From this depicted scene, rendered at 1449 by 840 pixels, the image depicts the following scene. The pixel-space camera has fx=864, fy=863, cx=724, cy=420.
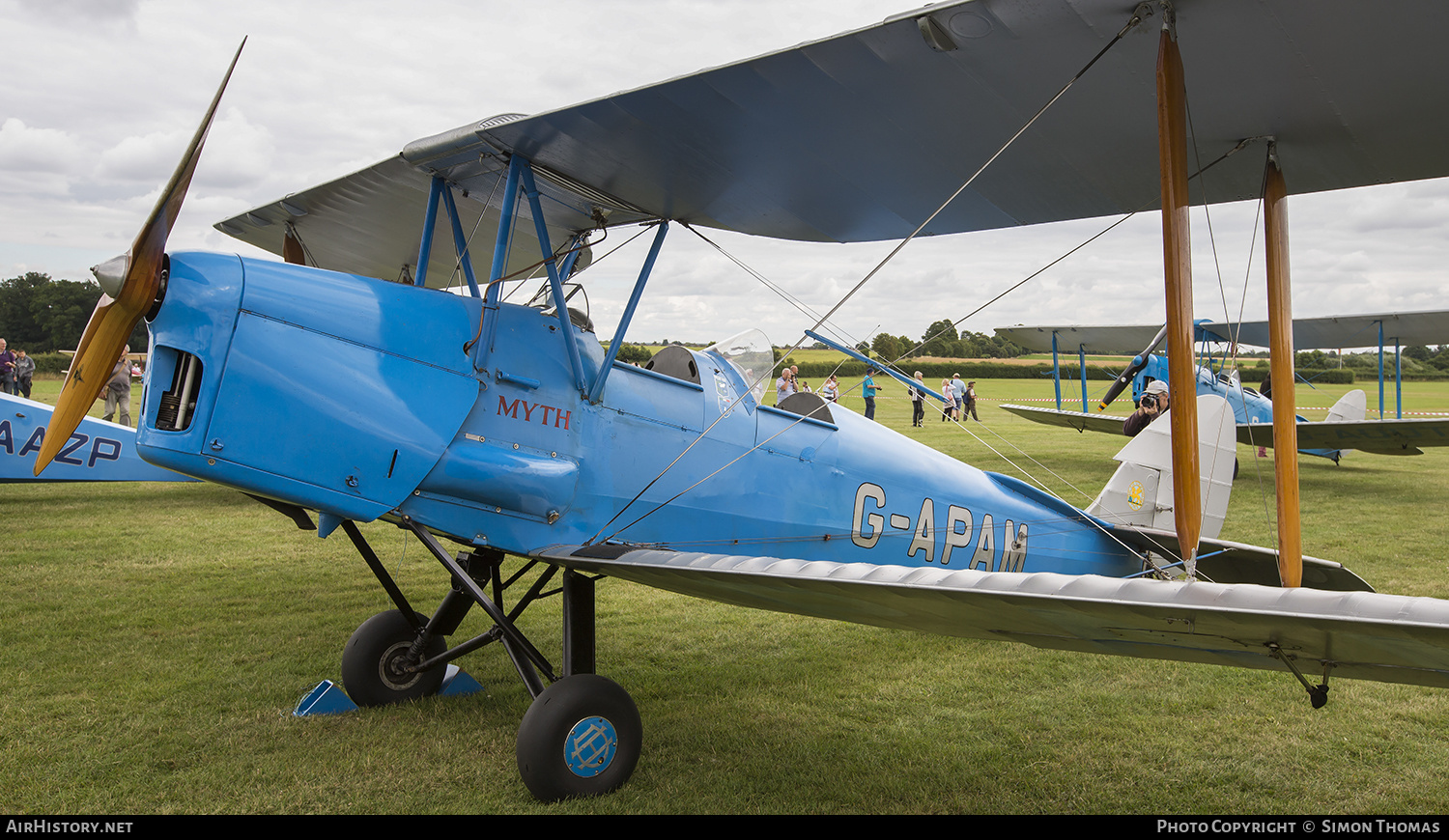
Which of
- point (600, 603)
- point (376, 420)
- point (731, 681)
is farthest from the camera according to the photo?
point (600, 603)

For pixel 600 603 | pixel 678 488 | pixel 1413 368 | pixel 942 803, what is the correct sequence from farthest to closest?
pixel 1413 368
pixel 600 603
pixel 678 488
pixel 942 803

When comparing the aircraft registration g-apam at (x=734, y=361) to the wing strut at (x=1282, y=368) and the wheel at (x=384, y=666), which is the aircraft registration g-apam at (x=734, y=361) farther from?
→ the wing strut at (x=1282, y=368)

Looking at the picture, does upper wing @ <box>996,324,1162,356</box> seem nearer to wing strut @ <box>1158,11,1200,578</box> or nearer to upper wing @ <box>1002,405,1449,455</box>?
upper wing @ <box>1002,405,1449,455</box>

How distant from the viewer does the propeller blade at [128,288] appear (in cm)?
279

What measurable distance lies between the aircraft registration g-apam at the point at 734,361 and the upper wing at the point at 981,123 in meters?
0.02

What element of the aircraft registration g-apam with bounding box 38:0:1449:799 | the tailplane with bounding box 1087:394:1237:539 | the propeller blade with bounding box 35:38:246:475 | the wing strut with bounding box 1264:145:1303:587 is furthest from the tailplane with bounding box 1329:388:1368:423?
the propeller blade with bounding box 35:38:246:475

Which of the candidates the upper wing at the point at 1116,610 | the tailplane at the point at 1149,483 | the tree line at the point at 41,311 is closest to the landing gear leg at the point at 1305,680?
the upper wing at the point at 1116,610

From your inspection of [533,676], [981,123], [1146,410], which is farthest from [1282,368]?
[1146,410]

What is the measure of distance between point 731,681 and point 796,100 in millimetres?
3100

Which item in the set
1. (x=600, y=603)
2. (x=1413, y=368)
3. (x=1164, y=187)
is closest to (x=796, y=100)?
(x=1164, y=187)

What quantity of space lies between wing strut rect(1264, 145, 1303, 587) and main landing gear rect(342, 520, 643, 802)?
2776 mm

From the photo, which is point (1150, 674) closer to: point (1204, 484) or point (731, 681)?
point (1204, 484)

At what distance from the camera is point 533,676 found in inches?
142

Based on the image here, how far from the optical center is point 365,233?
5449mm
